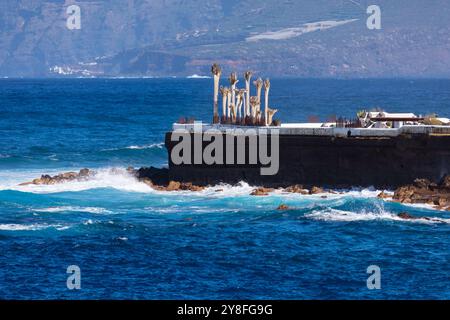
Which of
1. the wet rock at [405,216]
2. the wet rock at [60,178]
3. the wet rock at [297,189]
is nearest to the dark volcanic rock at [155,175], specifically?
the wet rock at [60,178]

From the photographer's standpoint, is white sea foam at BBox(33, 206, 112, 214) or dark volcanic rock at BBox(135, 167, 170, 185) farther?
dark volcanic rock at BBox(135, 167, 170, 185)

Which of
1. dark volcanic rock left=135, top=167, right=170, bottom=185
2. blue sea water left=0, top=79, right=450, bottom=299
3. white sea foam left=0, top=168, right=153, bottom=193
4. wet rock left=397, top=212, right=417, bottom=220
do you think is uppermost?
dark volcanic rock left=135, top=167, right=170, bottom=185

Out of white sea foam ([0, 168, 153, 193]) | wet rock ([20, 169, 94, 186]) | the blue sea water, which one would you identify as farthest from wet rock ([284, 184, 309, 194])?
wet rock ([20, 169, 94, 186])

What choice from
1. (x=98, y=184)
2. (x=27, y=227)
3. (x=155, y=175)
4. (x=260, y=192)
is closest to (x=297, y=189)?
(x=260, y=192)

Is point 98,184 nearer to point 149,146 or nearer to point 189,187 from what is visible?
point 189,187

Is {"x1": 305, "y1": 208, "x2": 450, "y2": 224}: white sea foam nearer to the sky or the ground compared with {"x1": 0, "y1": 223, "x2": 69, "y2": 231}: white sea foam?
nearer to the sky

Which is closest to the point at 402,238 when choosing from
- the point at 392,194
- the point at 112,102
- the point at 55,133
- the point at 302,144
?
the point at 392,194

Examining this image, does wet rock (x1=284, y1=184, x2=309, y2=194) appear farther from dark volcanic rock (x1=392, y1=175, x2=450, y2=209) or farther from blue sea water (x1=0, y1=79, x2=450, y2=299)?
dark volcanic rock (x1=392, y1=175, x2=450, y2=209)
